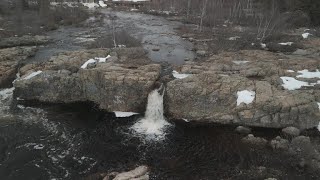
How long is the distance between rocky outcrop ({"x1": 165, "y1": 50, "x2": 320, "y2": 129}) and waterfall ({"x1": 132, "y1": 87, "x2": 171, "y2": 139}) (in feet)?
2.20

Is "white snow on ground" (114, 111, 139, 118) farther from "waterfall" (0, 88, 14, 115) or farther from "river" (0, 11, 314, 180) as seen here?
"waterfall" (0, 88, 14, 115)

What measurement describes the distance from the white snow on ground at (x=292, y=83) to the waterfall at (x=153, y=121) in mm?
9311

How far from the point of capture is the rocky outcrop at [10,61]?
103 feet

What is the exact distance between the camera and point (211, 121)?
85.3ft

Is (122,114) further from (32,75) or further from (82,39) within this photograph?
(82,39)

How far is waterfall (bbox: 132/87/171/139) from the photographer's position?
958 inches

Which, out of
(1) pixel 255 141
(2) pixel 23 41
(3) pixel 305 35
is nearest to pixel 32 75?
(2) pixel 23 41

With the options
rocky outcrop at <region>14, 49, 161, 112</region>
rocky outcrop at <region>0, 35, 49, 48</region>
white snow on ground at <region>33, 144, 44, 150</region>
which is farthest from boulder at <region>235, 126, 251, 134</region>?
rocky outcrop at <region>0, 35, 49, 48</region>

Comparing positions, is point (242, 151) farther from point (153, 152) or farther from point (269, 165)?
point (153, 152)

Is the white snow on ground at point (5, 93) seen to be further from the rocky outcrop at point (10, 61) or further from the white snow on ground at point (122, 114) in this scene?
the white snow on ground at point (122, 114)

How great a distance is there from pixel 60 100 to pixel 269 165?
54.5 ft

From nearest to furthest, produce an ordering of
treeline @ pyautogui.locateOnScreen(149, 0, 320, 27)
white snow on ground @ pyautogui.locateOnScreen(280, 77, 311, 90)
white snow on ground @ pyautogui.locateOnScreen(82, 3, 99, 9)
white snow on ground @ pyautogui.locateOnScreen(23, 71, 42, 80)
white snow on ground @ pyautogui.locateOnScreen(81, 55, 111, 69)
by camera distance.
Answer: white snow on ground @ pyautogui.locateOnScreen(280, 77, 311, 90) → white snow on ground @ pyautogui.locateOnScreen(23, 71, 42, 80) → white snow on ground @ pyautogui.locateOnScreen(81, 55, 111, 69) → treeline @ pyautogui.locateOnScreen(149, 0, 320, 27) → white snow on ground @ pyautogui.locateOnScreen(82, 3, 99, 9)

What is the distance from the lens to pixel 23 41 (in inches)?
1662

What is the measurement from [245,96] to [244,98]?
0.19m
